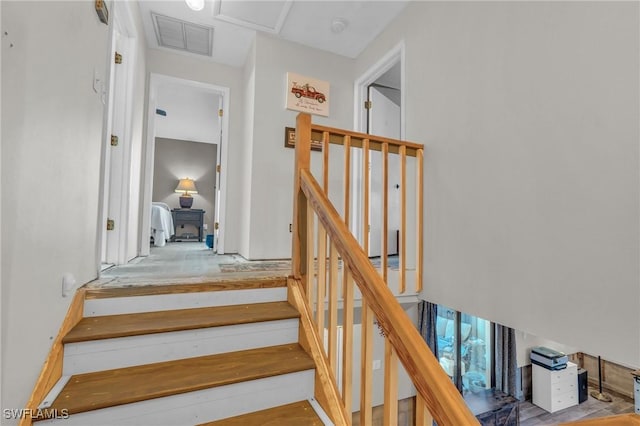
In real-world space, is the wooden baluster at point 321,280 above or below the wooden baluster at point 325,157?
below

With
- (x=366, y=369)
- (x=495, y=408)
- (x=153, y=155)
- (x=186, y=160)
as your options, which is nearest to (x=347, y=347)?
(x=366, y=369)

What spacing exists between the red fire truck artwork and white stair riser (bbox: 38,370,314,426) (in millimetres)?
2918

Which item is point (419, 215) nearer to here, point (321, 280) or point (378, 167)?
point (321, 280)

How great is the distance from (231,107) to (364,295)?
355 centimetres

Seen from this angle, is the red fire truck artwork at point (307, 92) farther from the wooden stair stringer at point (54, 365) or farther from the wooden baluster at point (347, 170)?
the wooden stair stringer at point (54, 365)

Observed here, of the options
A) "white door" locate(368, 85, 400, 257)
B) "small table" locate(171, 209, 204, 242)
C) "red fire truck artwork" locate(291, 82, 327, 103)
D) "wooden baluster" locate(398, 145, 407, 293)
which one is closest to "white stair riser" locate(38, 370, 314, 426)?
"wooden baluster" locate(398, 145, 407, 293)

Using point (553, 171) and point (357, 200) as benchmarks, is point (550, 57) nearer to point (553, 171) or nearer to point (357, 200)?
point (553, 171)

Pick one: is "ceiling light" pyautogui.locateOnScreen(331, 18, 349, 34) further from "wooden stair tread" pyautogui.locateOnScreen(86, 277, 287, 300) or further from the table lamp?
the table lamp

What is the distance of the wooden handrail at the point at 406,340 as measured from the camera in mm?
656

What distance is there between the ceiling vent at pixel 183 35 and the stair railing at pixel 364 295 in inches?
91.1

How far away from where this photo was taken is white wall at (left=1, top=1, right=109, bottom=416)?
2.93 ft

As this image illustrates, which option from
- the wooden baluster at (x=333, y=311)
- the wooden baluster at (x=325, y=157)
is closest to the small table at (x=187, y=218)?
the wooden baluster at (x=325, y=157)

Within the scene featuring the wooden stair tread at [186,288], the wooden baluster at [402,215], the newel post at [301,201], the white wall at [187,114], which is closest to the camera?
the wooden stair tread at [186,288]

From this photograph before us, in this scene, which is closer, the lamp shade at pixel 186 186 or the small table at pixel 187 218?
the small table at pixel 187 218
